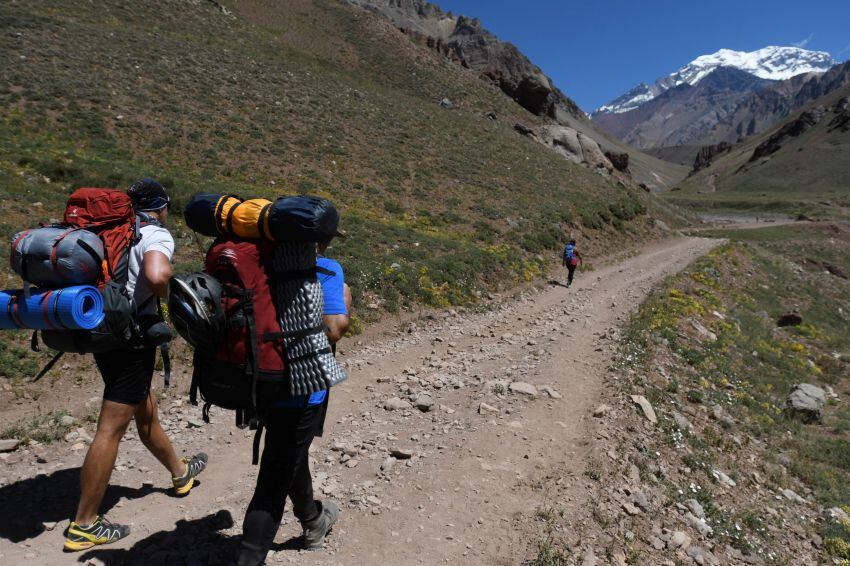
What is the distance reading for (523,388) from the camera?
750cm

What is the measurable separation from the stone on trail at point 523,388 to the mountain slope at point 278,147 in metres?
4.96

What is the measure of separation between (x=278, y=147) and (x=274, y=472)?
978 inches

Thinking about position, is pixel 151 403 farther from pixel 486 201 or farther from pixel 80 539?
pixel 486 201

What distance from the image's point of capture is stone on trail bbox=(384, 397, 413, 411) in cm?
691

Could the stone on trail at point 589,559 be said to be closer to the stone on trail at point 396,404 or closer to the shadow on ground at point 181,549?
the shadow on ground at point 181,549

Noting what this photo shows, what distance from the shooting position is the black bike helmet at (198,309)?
2670 mm

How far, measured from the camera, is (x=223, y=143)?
78.3 feet

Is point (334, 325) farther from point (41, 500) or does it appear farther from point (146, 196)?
point (41, 500)

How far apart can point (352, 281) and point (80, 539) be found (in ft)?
27.9

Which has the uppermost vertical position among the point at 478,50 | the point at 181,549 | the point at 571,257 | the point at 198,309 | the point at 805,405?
the point at 478,50

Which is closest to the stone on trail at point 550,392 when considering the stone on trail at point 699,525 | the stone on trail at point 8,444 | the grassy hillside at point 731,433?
the grassy hillside at point 731,433

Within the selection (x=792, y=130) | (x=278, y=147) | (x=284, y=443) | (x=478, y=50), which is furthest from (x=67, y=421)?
(x=792, y=130)

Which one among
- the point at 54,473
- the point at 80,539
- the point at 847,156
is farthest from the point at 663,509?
the point at 847,156

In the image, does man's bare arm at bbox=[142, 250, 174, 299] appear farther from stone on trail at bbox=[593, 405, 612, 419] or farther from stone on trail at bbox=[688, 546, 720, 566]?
stone on trail at bbox=[593, 405, 612, 419]
